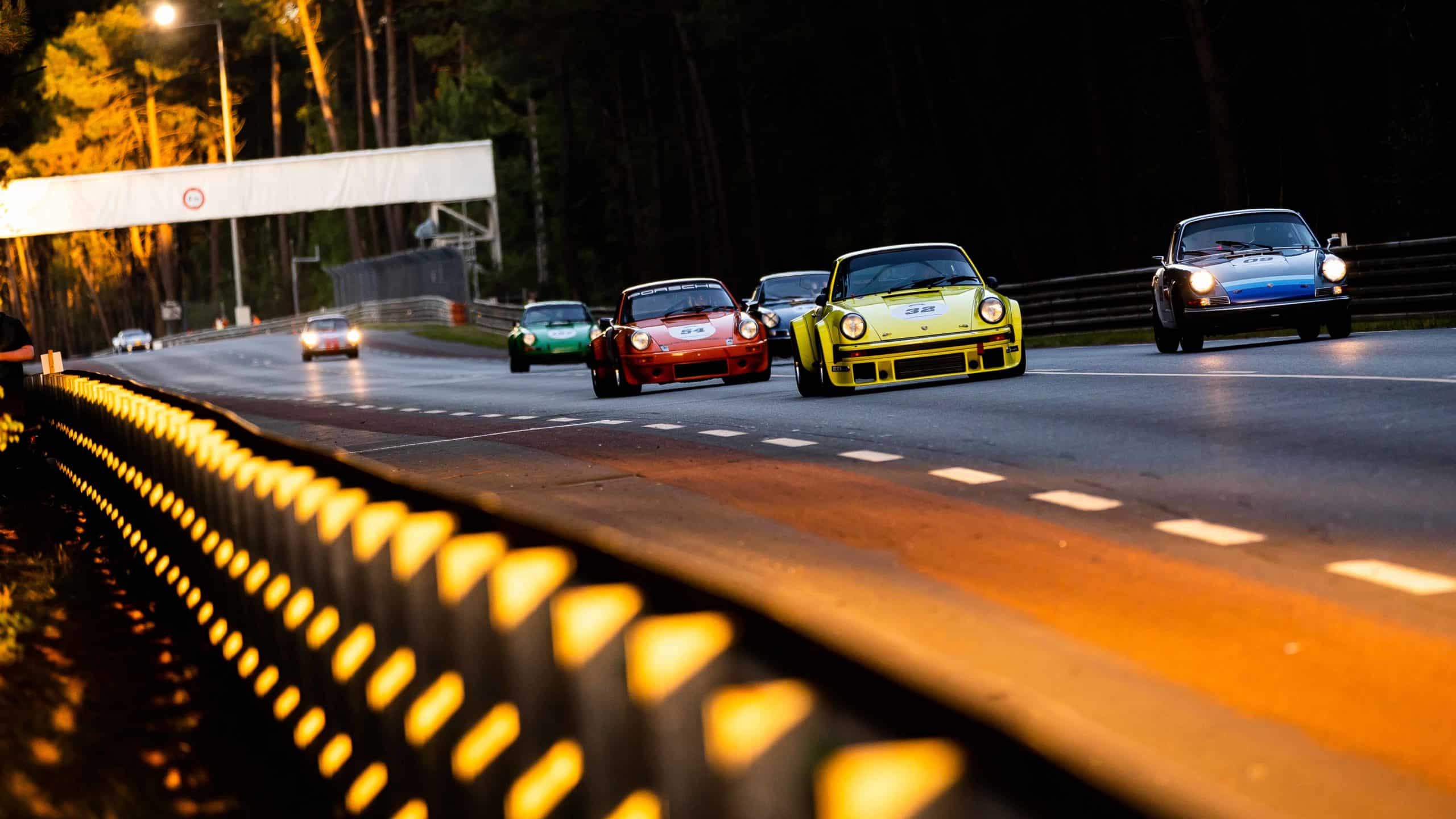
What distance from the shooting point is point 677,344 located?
82.2 ft

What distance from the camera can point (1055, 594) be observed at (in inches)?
308

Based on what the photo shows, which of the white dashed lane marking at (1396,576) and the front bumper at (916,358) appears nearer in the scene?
the white dashed lane marking at (1396,576)

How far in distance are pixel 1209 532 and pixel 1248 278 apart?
1363 cm

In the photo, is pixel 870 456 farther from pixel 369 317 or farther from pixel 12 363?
pixel 369 317

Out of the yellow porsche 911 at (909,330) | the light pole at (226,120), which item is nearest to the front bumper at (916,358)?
the yellow porsche 911 at (909,330)

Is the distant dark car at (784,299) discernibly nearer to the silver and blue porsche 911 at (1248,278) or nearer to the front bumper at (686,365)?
the front bumper at (686,365)

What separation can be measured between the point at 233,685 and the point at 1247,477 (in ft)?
17.6

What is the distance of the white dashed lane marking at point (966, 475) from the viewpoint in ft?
38.5

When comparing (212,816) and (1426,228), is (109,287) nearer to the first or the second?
(1426,228)

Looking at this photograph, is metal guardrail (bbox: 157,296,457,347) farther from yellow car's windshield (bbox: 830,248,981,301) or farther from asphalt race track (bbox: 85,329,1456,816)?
asphalt race track (bbox: 85,329,1456,816)

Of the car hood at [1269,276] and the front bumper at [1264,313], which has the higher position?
the car hood at [1269,276]

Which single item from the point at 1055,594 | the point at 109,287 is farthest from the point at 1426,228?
the point at 109,287

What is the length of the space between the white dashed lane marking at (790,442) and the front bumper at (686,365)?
29.8 ft

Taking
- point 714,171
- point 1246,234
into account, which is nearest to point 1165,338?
point 1246,234
